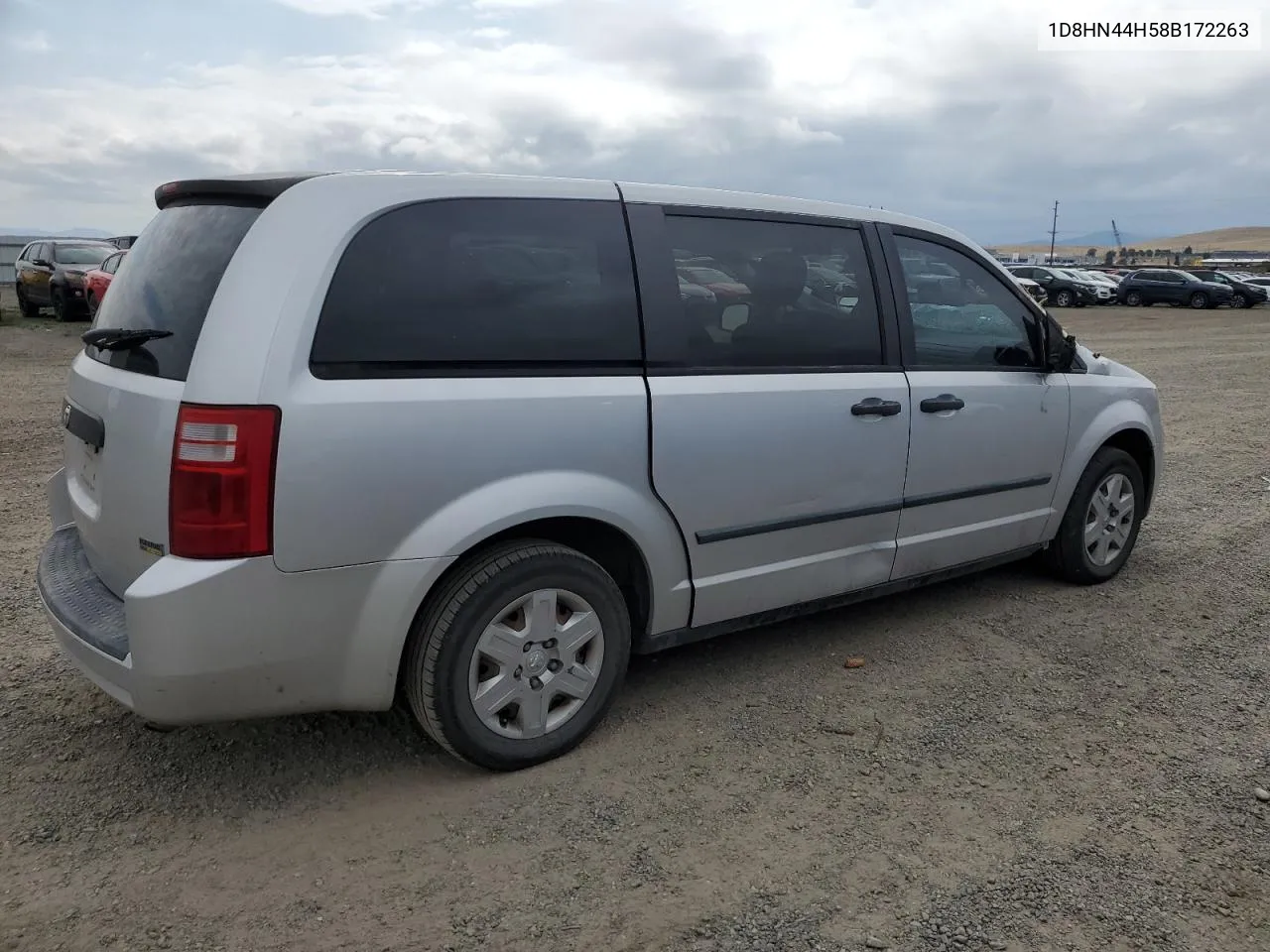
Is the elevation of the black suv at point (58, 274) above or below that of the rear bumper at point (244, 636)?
above

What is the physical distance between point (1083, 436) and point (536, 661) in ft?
9.92

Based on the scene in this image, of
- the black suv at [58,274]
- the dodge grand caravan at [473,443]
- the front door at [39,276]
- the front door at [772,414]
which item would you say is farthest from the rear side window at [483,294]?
the front door at [39,276]

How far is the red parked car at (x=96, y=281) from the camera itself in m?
17.7

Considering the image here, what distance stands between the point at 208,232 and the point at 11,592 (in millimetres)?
2623

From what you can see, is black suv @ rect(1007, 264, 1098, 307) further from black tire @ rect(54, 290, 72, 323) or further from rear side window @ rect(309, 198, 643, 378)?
rear side window @ rect(309, 198, 643, 378)

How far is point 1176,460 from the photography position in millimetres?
8359

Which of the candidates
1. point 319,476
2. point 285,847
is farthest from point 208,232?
point 285,847

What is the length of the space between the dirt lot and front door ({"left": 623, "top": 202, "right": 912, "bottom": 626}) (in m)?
0.51

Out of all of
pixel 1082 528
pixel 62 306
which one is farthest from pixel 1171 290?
pixel 1082 528

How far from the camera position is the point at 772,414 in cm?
364

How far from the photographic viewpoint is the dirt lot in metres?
2.58

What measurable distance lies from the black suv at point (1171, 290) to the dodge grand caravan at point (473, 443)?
36.7m

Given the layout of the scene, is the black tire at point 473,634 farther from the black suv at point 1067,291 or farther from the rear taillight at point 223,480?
the black suv at point 1067,291

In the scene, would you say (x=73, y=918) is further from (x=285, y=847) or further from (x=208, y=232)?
(x=208, y=232)
